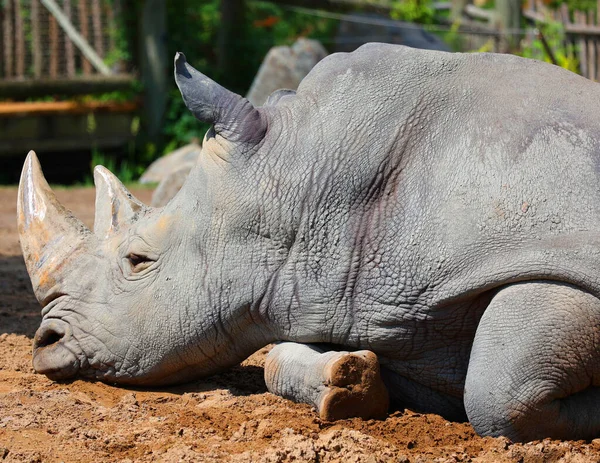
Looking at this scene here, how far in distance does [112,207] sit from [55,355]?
71 centimetres

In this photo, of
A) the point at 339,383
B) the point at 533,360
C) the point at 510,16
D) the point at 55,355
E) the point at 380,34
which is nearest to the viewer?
the point at 533,360

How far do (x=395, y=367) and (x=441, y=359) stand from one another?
21 cm

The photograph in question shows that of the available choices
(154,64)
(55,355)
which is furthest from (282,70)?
(55,355)

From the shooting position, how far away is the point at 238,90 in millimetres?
14023

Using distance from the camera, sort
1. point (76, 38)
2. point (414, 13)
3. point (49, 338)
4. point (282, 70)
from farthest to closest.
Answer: point (414, 13)
point (76, 38)
point (282, 70)
point (49, 338)

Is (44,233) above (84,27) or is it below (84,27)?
above

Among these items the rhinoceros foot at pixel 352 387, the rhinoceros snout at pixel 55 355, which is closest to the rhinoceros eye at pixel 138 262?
the rhinoceros snout at pixel 55 355

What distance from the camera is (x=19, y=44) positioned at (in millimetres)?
12688

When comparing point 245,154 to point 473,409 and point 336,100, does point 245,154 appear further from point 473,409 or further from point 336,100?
point 473,409

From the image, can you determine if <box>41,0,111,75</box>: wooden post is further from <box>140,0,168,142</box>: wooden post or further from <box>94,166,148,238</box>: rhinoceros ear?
<box>94,166,148,238</box>: rhinoceros ear

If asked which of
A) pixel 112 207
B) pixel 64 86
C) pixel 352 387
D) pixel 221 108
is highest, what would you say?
pixel 221 108

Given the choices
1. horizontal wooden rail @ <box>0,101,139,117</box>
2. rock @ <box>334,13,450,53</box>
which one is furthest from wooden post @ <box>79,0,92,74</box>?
rock @ <box>334,13,450,53</box>

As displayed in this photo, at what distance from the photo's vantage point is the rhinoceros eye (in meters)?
4.39

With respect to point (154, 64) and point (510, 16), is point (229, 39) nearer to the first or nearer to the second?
point (154, 64)
